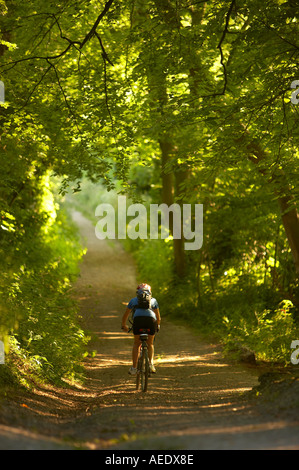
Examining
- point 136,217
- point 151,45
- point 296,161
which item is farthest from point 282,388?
point 136,217

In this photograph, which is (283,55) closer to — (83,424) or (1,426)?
(83,424)

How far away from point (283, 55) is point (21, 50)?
5.93 meters

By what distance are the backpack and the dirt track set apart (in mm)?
1544

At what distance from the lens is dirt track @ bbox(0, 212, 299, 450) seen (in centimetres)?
533

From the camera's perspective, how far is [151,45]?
39.8 feet

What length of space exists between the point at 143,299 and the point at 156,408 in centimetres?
223

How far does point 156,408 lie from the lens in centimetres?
809

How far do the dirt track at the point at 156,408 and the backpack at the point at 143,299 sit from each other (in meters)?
1.54

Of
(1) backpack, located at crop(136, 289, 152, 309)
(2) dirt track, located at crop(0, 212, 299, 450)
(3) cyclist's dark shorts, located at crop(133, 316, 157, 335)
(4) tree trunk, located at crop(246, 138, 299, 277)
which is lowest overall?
(2) dirt track, located at crop(0, 212, 299, 450)

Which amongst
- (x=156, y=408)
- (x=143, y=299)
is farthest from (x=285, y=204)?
(x=156, y=408)

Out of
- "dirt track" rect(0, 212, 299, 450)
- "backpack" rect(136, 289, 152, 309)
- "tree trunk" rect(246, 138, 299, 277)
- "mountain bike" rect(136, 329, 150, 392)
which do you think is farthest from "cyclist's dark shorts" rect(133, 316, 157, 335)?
"tree trunk" rect(246, 138, 299, 277)

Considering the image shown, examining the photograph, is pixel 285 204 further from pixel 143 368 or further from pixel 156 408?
pixel 156 408

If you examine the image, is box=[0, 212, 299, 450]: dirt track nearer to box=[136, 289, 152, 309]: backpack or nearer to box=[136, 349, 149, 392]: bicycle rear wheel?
box=[136, 349, 149, 392]: bicycle rear wheel

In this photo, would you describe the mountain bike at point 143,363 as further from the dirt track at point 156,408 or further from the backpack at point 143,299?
the backpack at point 143,299
